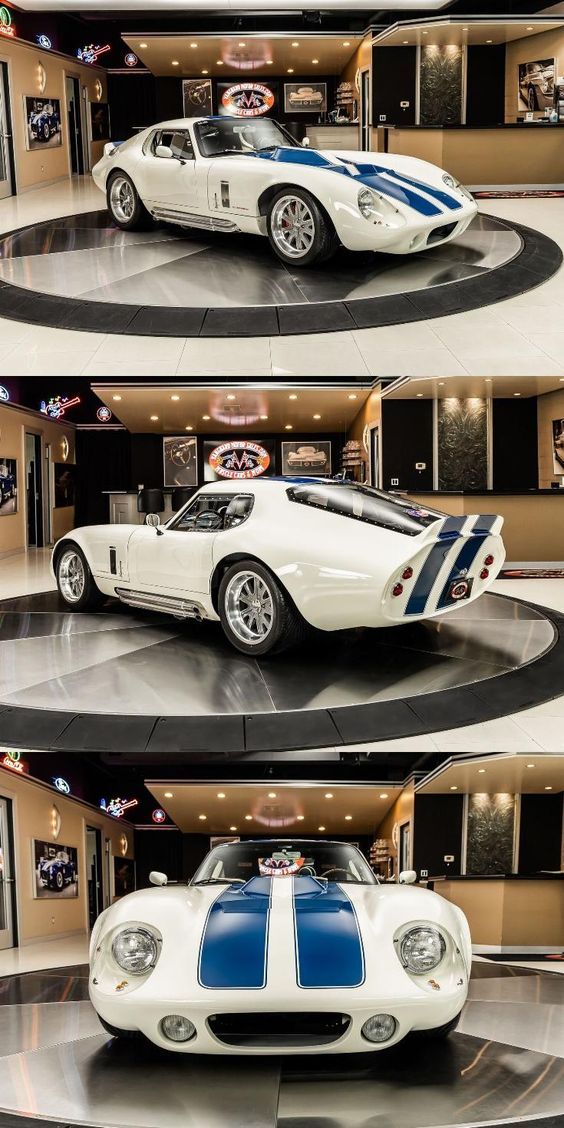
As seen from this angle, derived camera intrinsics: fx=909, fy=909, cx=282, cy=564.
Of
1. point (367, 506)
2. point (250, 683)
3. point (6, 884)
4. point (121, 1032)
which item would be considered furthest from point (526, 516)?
point (121, 1032)

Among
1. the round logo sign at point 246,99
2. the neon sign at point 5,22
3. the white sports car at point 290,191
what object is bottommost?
the white sports car at point 290,191

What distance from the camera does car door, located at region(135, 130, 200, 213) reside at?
263 inches

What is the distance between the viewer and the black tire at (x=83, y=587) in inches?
228

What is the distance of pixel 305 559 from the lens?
4.34 metres

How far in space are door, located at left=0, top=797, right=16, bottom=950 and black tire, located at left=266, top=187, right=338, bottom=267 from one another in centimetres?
470

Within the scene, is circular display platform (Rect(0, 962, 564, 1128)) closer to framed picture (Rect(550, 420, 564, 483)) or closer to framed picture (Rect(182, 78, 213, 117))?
framed picture (Rect(550, 420, 564, 483))

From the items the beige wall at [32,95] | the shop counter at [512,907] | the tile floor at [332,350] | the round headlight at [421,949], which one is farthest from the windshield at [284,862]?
the beige wall at [32,95]

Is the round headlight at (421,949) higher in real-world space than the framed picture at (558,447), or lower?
lower

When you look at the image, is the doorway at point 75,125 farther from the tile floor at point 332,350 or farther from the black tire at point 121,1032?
the black tire at point 121,1032

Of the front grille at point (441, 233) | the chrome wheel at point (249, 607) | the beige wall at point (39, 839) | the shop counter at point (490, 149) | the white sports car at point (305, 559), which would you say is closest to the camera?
the white sports car at point (305, 559)

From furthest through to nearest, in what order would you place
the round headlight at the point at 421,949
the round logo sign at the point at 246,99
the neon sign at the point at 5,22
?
1. the round logo sign at the point at 246,99
2. the neon sign at the point at 5,22
3. the round headlight at the point at 421,949

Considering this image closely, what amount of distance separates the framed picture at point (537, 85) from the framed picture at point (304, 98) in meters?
2.85

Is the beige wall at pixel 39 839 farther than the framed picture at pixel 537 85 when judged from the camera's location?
No

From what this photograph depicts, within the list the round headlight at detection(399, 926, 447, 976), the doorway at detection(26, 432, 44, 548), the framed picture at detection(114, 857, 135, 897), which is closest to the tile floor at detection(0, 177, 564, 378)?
the round headlight at detection(399, 926, 447, 976)
